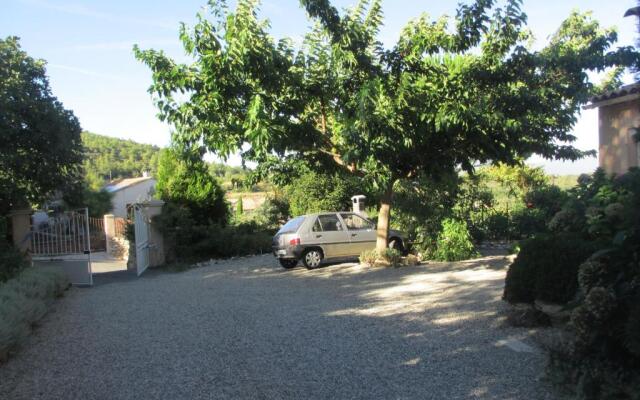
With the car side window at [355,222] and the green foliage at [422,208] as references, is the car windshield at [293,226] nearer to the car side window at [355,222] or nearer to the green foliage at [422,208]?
the car side window at [355,222]

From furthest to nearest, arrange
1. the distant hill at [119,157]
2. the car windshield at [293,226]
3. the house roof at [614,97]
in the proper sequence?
the distant hill at [119,157] < the car windshield at [293,226] < the house roof at [614,97]

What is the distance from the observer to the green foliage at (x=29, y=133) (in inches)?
427

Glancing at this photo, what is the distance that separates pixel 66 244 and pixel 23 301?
6.31 m

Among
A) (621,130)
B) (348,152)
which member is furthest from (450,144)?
(621,130)

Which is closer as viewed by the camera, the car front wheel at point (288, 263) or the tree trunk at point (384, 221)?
the tree trunk at point (384, 221)

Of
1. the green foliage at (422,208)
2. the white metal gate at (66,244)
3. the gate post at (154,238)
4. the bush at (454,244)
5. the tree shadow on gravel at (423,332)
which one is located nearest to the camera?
the tree shadow on gravel at (423,332)

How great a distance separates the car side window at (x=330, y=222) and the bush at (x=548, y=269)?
8.04m

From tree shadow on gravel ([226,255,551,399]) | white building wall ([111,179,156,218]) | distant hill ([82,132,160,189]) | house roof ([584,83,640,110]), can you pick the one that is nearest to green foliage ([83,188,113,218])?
white building wall ([111,179,156,218])

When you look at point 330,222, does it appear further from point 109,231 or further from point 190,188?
point 109,231

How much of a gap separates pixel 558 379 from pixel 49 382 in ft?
15.0

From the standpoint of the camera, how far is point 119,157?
3017 inches

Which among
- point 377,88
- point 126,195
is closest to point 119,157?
point 126,195

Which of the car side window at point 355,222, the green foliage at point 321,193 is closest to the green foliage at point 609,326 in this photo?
the car side window at point 355,222

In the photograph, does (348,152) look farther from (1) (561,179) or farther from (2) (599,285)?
(1) (561,179)
